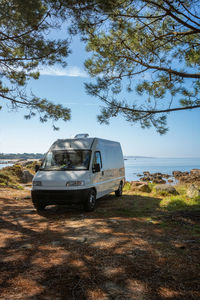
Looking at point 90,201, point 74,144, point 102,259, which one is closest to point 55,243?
point 102,259

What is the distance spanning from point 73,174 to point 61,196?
31.2 inches

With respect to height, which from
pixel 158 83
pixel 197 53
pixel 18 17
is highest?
pixel 18 17

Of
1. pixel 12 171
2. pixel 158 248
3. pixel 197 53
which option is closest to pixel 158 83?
pixel 197 53

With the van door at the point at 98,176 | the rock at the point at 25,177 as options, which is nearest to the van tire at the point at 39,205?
the van door at the point at 98,176

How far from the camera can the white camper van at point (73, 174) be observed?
7.21 m

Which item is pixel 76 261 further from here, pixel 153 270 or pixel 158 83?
pixel 158 83

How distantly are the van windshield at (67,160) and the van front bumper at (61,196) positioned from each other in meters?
0.88

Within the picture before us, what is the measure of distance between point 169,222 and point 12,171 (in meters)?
14.7

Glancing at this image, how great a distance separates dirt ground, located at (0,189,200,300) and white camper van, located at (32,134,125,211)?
4.00 ft

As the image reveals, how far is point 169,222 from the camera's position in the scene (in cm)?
574

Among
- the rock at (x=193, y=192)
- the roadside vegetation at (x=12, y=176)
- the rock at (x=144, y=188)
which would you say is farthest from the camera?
the roadside vegetation at (x=12, y=176)

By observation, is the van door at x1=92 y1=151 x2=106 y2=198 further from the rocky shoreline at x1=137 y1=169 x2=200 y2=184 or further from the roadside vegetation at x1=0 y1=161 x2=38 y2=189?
the rocky shoreline at x1=137 y1=169 x2=200 y2=184

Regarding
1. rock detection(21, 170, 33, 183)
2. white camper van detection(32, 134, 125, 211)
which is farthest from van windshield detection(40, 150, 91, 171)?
rock detection(21, 170, 33, 183)

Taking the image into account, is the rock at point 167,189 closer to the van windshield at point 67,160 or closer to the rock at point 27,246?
the van windshield at point 67,160
